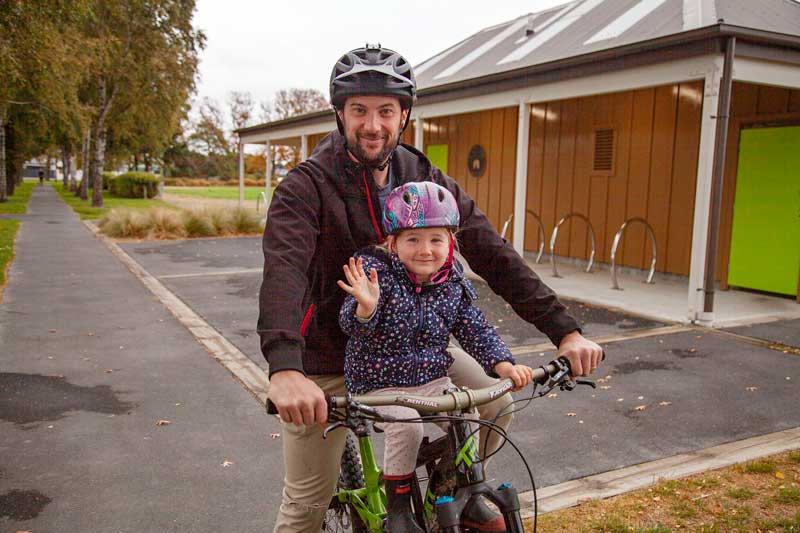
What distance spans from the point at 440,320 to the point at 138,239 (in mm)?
18120

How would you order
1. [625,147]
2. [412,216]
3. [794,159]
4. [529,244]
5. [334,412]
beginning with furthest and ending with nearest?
1. [529,244]
2. [625,147]
3. [794,159]
4. [412,216]
5. [334,412]

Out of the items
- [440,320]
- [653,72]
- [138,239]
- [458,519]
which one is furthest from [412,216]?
[138,239]

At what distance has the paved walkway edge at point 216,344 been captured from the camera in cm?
605

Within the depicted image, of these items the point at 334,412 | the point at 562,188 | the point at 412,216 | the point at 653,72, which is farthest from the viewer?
the point at 562,188

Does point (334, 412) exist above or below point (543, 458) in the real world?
above

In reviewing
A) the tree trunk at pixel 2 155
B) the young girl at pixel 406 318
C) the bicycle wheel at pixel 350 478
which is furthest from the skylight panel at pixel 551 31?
the tree trunk at pixel 2 155

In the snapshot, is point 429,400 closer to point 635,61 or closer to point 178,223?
point 635,61

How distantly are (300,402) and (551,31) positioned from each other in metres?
14.6

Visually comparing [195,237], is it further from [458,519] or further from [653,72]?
[458,519]

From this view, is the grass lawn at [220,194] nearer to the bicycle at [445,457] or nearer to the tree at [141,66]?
the tree at [141,66]

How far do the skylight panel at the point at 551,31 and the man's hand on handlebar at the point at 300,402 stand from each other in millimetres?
13274

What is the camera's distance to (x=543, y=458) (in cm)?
448

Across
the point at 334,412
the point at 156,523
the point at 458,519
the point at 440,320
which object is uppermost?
→ the point at 440,320

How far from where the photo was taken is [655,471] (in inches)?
167
